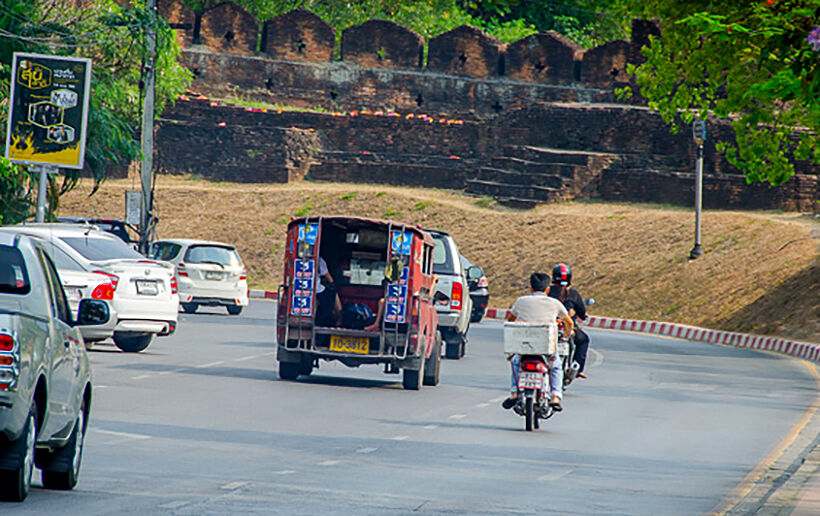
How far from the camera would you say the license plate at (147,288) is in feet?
71.9

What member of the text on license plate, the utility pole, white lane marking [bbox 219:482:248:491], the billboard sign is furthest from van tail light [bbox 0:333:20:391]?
the utility pole

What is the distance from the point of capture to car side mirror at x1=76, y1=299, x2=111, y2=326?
33.7ft

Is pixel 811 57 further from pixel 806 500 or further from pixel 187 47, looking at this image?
pixel 187 47

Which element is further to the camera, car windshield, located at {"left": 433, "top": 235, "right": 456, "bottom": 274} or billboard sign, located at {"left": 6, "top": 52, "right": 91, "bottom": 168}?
billboard sign, located at {"left": 6, "top": 52, "right": 91, "bottom": 168}

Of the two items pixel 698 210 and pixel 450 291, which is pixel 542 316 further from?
pixel 698 210

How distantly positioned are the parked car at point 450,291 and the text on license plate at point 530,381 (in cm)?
900

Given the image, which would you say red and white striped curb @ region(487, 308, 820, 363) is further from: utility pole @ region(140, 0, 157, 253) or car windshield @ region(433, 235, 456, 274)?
utility pole @ region(140, 0, 157, 253)

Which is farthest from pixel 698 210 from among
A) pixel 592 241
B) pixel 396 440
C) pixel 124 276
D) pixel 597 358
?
pixel 396 440

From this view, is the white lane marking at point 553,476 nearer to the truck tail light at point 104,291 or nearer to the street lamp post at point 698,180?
the truck tail light at point 104,291

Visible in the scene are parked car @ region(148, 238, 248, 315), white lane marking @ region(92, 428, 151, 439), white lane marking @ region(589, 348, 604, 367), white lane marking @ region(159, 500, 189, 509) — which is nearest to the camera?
white lane marking @ region(159, 500, 189, 509)

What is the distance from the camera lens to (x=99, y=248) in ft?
73.4

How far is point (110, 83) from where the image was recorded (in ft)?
112

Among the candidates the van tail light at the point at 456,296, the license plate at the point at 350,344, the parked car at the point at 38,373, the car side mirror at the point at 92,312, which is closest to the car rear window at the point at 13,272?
the parked car at the point at 38,373

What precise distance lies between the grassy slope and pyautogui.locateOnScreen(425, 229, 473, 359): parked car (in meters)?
11.6
